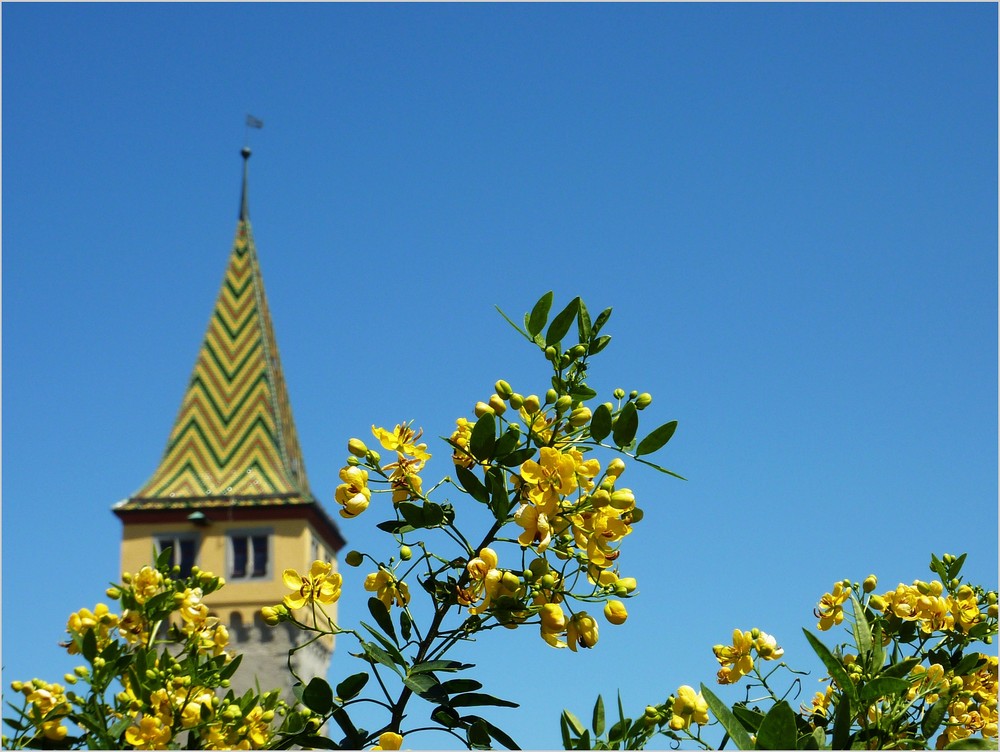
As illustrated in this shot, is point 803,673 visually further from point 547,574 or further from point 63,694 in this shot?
point 63,694

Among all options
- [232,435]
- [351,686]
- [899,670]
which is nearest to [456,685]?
[351,686]

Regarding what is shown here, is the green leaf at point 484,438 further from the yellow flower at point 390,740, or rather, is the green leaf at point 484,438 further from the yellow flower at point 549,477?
the yellow flower at point 390,740

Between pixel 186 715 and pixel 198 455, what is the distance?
2862 cm

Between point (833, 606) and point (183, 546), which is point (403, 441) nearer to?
point (833, 606)

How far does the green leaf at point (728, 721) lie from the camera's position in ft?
4.70

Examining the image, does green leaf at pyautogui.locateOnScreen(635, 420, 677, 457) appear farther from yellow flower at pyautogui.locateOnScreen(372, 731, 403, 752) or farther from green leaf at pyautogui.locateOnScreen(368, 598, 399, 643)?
yellow flower at pyautogui.locateOnScreen(372, 731, 403, 752)

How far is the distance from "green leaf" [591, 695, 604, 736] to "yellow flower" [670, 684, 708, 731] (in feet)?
0.36

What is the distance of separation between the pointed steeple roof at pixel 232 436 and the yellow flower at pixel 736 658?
28.4 meters

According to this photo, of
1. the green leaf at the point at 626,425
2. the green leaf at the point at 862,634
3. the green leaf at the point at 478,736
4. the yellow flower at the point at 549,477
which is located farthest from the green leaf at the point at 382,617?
the green leaf at the point at 862,634

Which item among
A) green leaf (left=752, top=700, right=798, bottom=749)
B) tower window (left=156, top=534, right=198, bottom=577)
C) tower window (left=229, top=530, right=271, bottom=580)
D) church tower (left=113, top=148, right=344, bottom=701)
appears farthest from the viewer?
tower window (left=229, top=530, right=271, bottom=580)

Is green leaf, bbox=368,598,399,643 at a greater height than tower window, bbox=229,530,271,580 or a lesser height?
lesser

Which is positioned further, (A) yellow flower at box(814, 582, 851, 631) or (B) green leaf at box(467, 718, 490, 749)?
(A) yellow flower at box(814, 582, 851, 631)

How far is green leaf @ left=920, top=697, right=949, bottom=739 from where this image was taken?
1778 millimetres

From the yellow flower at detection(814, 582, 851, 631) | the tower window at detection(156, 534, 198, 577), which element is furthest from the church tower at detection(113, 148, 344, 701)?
the yellow flower at detection(814, 582, 851, 631)
